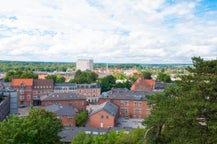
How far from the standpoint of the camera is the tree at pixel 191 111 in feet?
47.7

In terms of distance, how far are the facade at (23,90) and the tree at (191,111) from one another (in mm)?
64608

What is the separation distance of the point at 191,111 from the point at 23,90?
2708 inches

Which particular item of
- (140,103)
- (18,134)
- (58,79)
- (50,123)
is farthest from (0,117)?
(58,79)

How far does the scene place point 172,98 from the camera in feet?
56.4

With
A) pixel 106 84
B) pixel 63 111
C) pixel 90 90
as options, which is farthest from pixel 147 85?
pixel 63 111

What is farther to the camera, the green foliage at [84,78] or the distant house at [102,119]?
the green foliage at [84,78]

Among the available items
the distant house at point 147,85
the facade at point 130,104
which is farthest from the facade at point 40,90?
the distant house at point 147,85

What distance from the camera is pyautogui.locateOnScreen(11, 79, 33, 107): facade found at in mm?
75312

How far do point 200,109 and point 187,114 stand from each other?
0.98 metres

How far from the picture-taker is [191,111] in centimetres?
1444

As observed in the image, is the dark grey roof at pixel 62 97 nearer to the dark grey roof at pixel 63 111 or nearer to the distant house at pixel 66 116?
the dark grey roof at pixel 63 111

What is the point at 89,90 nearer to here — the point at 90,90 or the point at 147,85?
the point at 90,90

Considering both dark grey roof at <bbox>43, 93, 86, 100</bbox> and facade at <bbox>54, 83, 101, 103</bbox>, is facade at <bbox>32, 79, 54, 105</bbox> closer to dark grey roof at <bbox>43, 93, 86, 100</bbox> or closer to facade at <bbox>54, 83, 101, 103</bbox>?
facade at <bbox>54, 83, 101, 103</bbox>

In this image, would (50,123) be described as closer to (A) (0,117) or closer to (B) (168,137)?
(B) (168,137)
